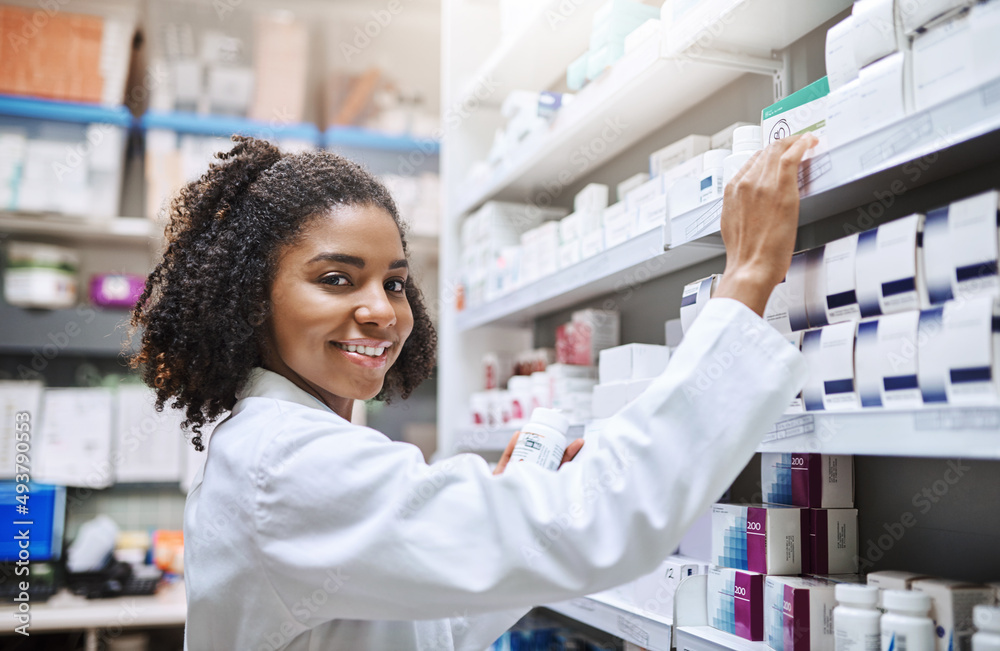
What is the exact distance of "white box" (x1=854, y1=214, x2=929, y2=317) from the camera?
1.06 metres

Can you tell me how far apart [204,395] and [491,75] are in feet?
5.52

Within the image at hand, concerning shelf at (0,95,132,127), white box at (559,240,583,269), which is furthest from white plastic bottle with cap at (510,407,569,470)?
shelf at (0,95,132,127)

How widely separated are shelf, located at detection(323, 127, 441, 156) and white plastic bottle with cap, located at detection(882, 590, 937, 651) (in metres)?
3.22

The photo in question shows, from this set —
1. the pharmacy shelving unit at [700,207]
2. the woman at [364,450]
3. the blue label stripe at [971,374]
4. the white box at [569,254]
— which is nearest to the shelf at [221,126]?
the pharmacy shelving unit at [700,207]

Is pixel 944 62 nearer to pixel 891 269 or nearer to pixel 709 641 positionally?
pixel 891 269

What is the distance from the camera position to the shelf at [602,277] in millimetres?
1652

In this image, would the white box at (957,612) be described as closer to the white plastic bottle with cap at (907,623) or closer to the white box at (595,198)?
the white plastic bottle with cap at (907,623)

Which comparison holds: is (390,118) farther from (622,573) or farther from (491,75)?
(622,573)

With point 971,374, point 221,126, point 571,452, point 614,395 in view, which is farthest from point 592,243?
point 221,126

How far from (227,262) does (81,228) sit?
259 cm

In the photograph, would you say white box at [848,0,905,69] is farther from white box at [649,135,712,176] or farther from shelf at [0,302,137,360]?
shelf at [0,302,137,360]

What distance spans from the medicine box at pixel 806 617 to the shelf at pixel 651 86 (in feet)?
3.16

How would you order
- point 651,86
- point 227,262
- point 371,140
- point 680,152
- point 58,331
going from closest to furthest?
point 227,262 < point 680,152 < point 651,86 < point 58,331 < point 371,140

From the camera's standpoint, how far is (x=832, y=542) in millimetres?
1439
